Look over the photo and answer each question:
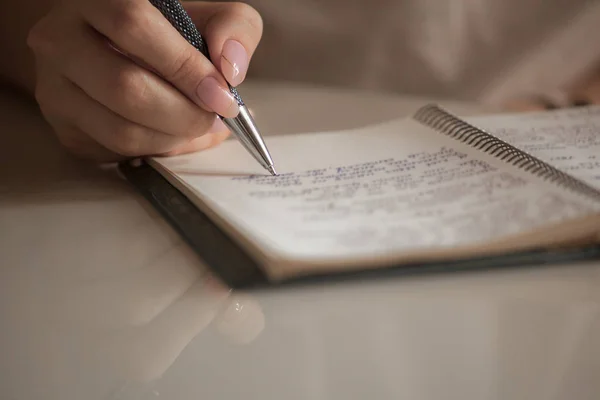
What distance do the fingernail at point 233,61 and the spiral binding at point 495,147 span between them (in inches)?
6.9

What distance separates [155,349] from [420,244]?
142 mm

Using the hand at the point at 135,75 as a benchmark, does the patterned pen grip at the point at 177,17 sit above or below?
above

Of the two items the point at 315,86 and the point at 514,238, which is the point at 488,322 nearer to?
the point at 514,238

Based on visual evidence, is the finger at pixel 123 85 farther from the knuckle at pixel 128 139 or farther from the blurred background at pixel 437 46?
the blurred background at pixel 437 46

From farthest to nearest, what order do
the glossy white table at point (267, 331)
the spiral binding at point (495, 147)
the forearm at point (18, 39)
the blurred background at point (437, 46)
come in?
the blurred background at point (437, 46) < the forearm at point (18, 39) < the spiral binding at point (495, 147) < the glossy white table at point (267, 331)

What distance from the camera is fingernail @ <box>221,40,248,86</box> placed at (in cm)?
46

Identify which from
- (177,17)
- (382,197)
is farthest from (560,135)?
(177,17)

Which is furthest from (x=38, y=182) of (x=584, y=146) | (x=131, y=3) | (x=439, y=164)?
(x=584, y=146)

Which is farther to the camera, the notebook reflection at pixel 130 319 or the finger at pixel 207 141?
the finger at pixel 207 141

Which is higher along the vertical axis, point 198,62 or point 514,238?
point 198,62

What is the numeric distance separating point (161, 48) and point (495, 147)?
26 cm

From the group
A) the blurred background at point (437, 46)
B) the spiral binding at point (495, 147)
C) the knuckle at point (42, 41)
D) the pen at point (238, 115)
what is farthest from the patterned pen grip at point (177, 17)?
the blurred background at point (437, 46)

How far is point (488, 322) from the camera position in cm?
30

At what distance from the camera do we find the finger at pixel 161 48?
0.43 m
